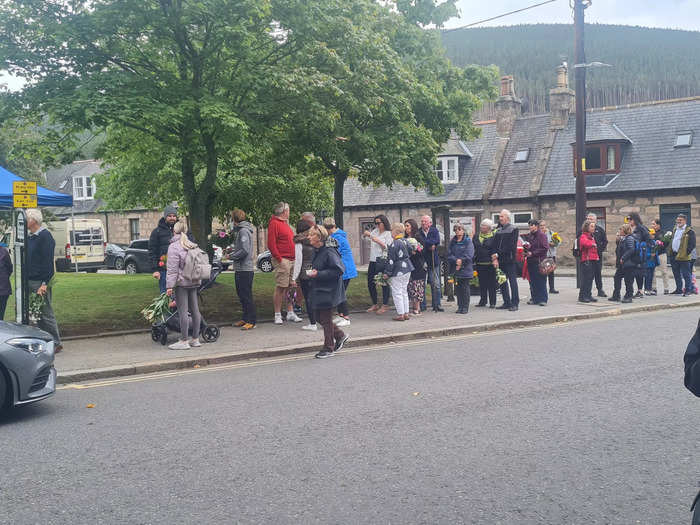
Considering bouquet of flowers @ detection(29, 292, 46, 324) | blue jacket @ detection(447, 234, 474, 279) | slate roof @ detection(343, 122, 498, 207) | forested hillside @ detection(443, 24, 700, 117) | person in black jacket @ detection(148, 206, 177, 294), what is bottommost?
bouquet of flowers @ detection(29, 292, 46, 324)

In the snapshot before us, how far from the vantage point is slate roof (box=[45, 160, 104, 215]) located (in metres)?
49.2

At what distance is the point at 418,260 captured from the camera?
13.8m

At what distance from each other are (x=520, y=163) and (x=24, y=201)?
96.5ft

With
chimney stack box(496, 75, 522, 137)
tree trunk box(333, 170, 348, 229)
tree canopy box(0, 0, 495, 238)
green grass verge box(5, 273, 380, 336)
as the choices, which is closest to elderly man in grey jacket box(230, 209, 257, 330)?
green grass verge box(5, 273, 380, 336)

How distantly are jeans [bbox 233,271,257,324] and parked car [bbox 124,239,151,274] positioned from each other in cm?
1942

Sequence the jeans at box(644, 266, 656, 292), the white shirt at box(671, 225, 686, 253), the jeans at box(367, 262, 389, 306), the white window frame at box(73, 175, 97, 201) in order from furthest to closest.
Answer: the white window frame at box(73, 175, 97, 201)
the jeans at box(644, 266, 656, 292)
the white shirt at box(671, 225, 686, 253)
the jeans at box(367, 262, 389, 306)

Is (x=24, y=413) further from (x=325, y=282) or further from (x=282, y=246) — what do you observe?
(x=282, y=246)

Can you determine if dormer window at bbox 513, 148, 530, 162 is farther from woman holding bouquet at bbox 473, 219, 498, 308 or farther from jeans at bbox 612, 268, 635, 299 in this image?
woman holding bouquet at bbox 473, 219, 498, 308

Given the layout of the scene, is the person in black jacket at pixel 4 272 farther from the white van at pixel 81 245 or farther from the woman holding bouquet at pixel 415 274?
the white van at pixel 81 245

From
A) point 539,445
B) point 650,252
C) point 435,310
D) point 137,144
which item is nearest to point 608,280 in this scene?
point 650,252

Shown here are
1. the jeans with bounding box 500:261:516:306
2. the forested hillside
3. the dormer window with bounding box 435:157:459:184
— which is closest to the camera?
Result: the jeans with bounding box 500:261:516:306

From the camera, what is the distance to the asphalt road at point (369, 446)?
413 centimetres

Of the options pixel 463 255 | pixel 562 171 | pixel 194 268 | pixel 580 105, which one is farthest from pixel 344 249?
pixel 562 171

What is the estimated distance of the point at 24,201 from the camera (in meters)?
9.81
